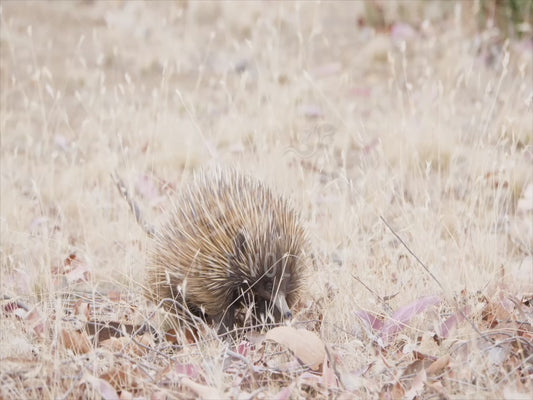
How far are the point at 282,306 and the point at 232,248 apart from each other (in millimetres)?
289

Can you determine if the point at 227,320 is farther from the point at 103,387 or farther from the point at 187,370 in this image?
the point at 103,387

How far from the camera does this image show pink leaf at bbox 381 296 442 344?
8.54 ft

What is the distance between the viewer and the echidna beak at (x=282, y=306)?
2697 millimetres

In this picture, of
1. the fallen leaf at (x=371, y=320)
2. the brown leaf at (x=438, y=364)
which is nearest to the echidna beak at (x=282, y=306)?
the fallen leaf at (x=371, y=320)

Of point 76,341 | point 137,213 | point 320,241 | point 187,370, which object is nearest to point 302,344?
point 187,370

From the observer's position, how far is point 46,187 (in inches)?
183

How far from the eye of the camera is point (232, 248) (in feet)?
9.30

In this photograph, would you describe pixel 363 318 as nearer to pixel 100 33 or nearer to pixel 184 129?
pixel 184 129

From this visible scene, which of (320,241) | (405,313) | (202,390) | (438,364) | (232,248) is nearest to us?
(202,390)

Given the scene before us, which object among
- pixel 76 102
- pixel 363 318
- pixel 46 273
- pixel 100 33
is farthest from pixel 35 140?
pixel 363 318

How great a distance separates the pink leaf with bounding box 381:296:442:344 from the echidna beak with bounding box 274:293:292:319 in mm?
336

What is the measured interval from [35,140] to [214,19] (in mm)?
3309

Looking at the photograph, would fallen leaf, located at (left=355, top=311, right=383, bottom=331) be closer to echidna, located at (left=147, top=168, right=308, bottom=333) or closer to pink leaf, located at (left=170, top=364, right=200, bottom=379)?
echidna, located at (left=147, top=168, right=308, bottom=333)

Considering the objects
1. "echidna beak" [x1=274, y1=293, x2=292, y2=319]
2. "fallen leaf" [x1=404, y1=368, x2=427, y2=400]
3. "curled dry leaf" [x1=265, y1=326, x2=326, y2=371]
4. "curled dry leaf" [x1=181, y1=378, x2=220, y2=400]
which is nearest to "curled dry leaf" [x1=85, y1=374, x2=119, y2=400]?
"curled dry leaf" [x1=181, y1=378, x2=220, y2=400]
